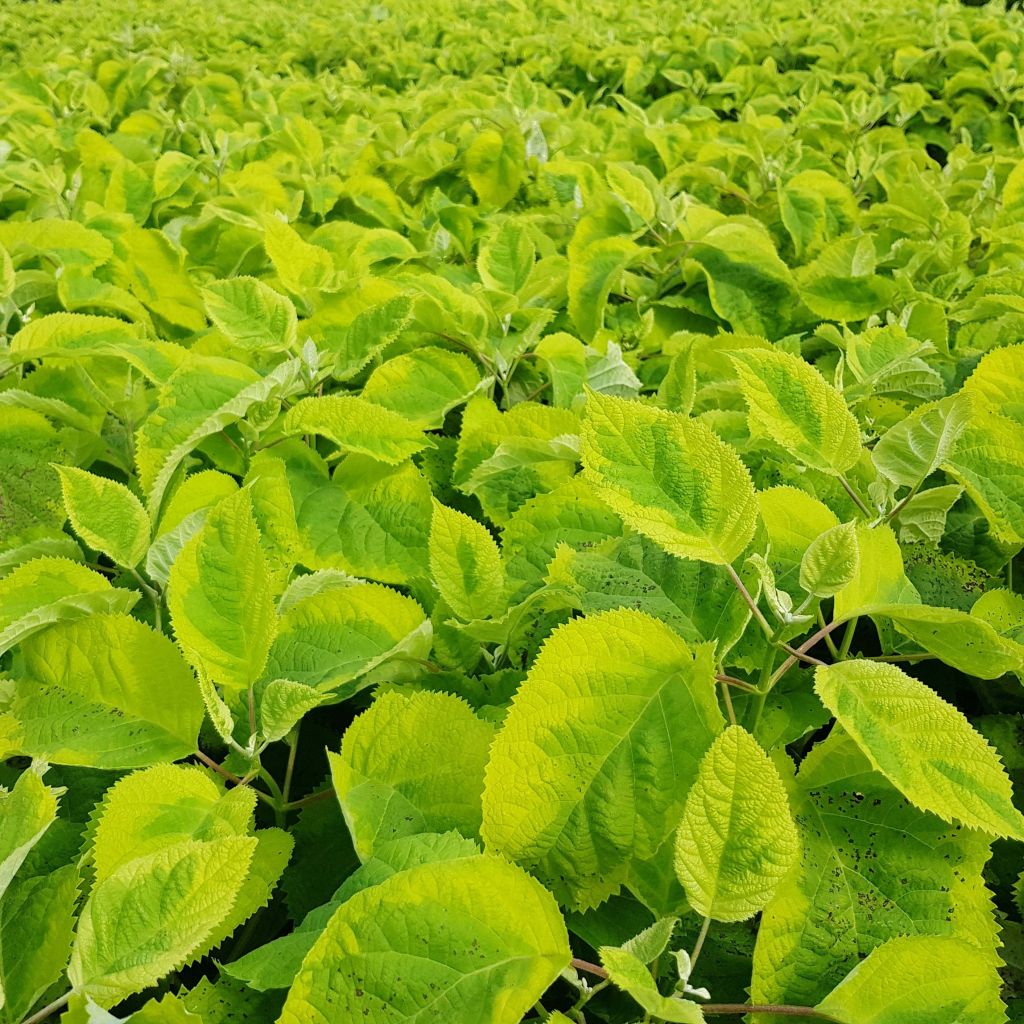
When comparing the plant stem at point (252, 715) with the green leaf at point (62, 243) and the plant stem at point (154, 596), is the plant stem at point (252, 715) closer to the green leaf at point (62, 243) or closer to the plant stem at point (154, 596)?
the plant stem at point (154, 596)

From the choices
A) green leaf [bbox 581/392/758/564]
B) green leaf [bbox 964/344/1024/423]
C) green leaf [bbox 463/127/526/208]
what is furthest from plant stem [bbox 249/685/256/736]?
green leaf [bbox 463/127/526/208]

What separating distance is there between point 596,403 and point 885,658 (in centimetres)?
54

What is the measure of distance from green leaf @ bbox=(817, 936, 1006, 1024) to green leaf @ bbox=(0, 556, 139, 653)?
1.04 m

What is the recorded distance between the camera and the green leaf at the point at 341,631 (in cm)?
125

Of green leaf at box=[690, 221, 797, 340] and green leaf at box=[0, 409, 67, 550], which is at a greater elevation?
green leaf at box=[690, 221, 797, 340]

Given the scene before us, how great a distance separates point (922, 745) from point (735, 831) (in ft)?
0.77

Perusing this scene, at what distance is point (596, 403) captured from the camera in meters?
1.17

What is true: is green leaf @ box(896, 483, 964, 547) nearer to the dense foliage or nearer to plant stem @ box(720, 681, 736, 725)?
the dense foliage

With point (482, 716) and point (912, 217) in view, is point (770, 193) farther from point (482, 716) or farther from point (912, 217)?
point (482, 716)

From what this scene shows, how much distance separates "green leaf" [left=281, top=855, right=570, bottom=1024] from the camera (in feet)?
2.69

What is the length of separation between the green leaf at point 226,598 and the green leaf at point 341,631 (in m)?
0.09

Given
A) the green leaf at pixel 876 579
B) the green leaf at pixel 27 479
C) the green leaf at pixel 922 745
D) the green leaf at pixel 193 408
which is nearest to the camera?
the green leaf at pixel 922 745

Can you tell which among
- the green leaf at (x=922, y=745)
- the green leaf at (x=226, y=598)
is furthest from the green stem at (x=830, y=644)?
the green leaf at (x=226, y=598)

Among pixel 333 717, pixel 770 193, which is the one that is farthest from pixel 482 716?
pixel 770 193
